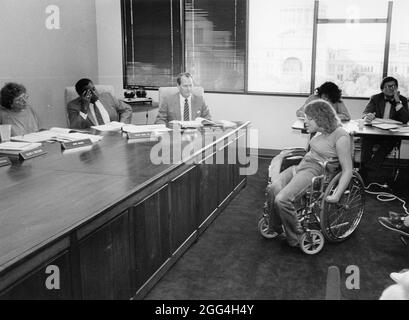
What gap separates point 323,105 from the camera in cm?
329

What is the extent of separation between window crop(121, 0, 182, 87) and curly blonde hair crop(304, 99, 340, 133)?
3550mm

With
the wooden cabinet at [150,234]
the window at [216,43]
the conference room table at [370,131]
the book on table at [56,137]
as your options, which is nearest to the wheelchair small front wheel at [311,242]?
the wooden cabinet at [150,234]

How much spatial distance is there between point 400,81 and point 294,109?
132 cm

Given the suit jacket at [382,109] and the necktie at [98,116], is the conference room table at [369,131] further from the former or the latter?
the necktie at [98,116]

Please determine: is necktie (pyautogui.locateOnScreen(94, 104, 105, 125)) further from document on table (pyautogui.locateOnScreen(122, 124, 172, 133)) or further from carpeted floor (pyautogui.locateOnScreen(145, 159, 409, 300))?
carpeted floor (pyautogui.locateOnScreen(145, 159, 409, 300))

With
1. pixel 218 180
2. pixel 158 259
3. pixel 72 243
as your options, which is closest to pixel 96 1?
pixel 218 180

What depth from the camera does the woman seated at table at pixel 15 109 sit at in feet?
12.7

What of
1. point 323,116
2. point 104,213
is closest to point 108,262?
point 104,213

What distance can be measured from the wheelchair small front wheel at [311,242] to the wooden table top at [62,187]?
104cm

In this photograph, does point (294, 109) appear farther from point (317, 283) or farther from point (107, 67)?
point (317, 283)

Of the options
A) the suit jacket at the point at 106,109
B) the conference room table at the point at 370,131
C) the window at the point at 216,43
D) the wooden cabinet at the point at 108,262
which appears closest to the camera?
the wooden cabinet at the point at 108,262

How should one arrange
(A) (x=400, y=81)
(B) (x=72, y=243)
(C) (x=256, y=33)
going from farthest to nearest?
(C) (x=256, y=33)
(A) (x=400, y=81)
(B) (x=72, y=243)

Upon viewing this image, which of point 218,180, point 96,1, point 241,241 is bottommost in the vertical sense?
point 241,241

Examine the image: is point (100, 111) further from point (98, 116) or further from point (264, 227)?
point (264, 227)
